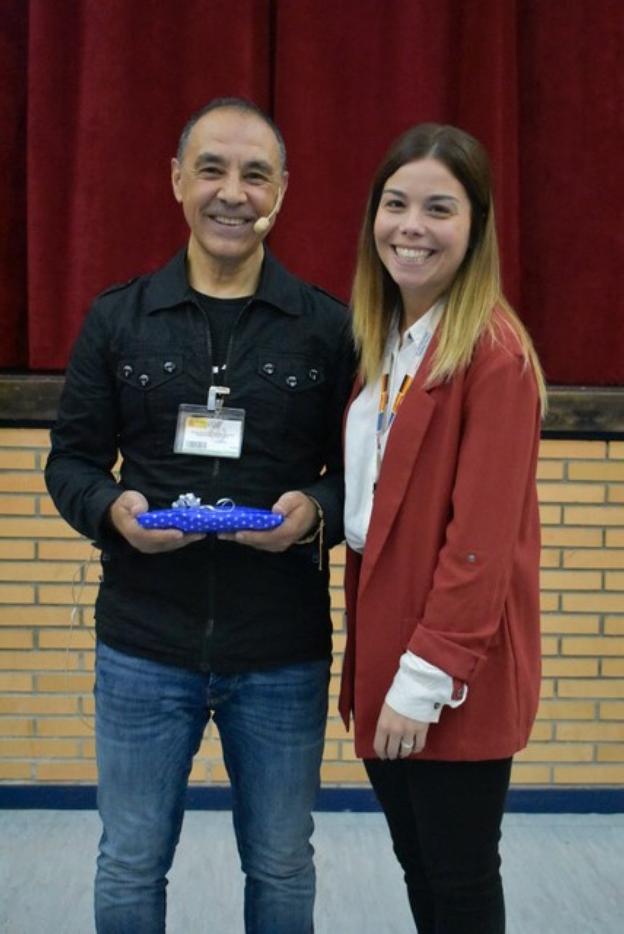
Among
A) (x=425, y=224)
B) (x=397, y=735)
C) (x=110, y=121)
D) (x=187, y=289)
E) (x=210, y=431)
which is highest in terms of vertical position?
(x=110, y=121)

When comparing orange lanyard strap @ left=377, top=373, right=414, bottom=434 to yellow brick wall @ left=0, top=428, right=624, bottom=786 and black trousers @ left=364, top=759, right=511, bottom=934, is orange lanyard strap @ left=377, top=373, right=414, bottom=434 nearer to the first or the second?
black trousers @ left=364, top=759, right=511, bottom=934

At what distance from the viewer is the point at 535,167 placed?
3102 millimetres

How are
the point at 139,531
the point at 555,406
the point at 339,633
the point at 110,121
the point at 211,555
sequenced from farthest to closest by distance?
the point at 339,633 < the point at 555,406 < the point at 110,121 < the point at 211,555 < the point at 139,531

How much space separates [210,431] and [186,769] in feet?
2.02

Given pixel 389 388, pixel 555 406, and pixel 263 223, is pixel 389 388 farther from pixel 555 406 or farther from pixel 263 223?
pixel 555 406

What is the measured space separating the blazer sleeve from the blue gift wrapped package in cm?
30

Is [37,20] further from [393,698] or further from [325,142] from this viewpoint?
[393,698]

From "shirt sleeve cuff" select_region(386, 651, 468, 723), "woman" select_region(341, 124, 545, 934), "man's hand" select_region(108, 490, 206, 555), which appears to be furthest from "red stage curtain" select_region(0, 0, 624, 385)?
"shirt sleeve cuff" select_region(386, 651, 468, 723)

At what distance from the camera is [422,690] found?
1.68 metres

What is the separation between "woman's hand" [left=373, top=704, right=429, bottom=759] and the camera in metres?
1.70

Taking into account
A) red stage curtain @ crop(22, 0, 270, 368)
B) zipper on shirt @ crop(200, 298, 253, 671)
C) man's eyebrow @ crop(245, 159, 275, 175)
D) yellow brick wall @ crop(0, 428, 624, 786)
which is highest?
red stage curtain @ crop(22, 0, 270, 368)

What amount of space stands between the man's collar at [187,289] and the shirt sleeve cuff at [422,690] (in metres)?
0.66

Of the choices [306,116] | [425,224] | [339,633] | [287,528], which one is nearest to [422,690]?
[287,528]

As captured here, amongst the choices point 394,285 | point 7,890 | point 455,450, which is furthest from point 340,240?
point 7,890
